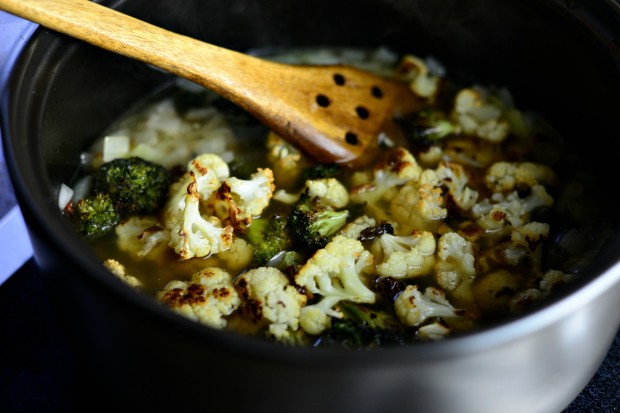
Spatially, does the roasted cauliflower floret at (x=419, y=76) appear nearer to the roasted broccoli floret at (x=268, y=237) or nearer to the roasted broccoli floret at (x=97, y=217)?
the roasted broccoli floret at (x=268, y=237)

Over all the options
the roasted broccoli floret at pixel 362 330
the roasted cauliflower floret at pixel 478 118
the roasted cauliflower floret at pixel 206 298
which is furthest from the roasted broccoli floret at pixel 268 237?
the roasted cauliflower floret at pixel 478 118

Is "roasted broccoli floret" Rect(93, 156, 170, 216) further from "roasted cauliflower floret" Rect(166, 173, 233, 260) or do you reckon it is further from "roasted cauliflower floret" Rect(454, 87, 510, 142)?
"roasted cauliflower floret" Rect(454, 87, 510, 142)

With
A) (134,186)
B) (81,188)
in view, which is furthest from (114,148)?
(134,186)

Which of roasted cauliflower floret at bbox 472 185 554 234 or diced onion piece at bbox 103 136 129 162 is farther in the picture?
diced onion piece at bbox 103 136 129 162

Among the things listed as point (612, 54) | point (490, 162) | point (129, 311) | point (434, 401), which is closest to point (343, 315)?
point (434, 401)

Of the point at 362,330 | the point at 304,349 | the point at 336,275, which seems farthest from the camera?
the point at 336,275

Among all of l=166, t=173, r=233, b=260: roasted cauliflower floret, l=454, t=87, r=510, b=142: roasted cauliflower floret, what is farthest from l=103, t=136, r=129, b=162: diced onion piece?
l=454, t=87, r=510, b=142: roasted cauliflower floret

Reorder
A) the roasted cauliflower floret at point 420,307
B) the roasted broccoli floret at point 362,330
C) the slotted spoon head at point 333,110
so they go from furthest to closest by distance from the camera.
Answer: the slotted spoon head at point 333,110
the roasted cauliflower floret at point 420,307
the roasted broccoli floret at point 362,330

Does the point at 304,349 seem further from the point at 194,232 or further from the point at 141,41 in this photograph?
the point at 141,41
